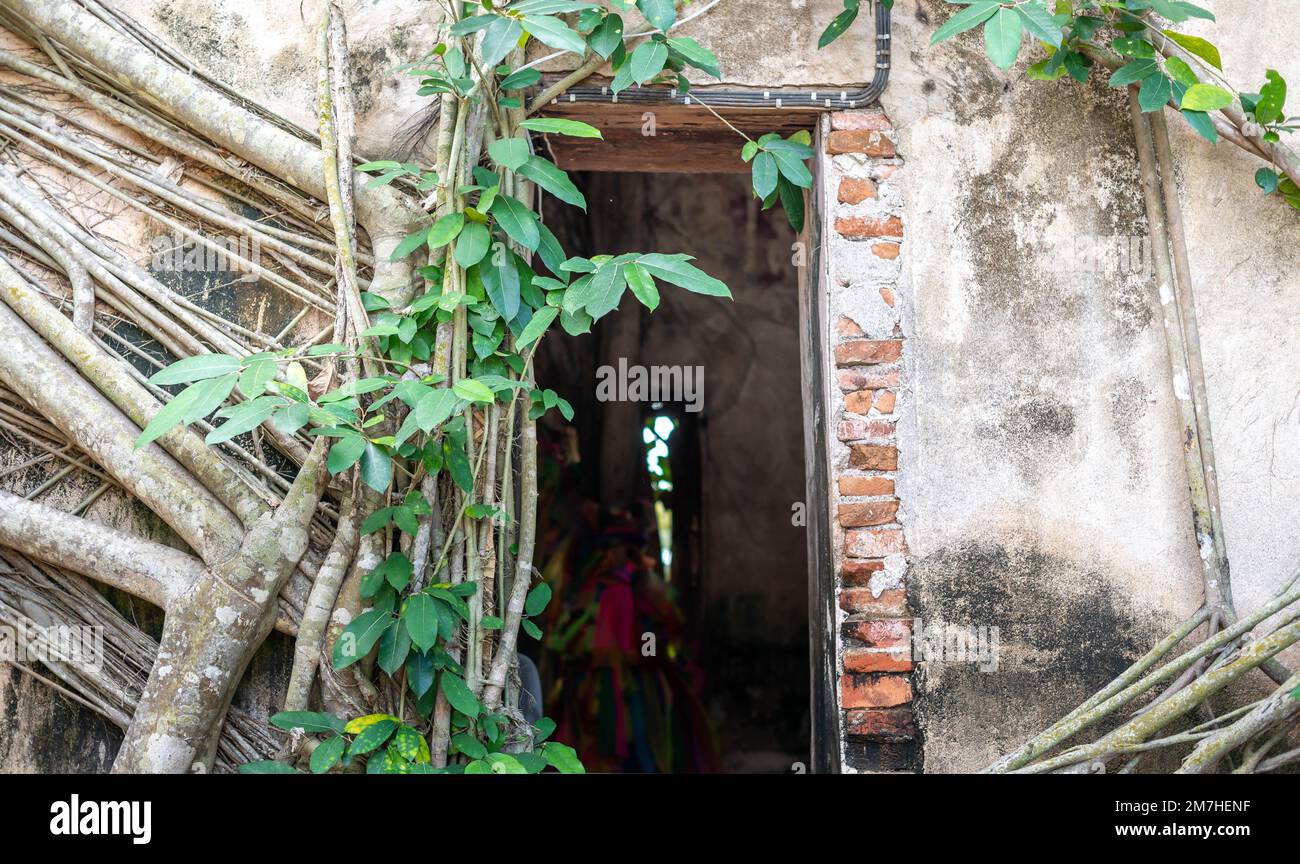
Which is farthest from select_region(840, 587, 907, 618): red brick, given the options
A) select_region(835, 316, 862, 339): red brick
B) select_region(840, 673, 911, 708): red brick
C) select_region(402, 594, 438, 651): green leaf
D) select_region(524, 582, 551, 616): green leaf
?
select_region(402, 594, 438, 651): green leaf

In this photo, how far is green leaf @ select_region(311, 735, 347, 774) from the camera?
2242mm

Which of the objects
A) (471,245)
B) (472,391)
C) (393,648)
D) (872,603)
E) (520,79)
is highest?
(520,79)

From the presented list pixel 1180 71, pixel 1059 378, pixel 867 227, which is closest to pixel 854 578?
pixel 1059 378

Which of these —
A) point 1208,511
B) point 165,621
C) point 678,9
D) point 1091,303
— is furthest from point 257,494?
point 1208,511

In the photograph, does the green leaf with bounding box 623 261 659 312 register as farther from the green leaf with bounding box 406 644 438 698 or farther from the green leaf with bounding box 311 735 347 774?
the green leaf with bounding box 311 735 347 774

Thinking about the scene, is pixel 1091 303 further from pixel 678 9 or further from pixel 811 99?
pixel 678 9

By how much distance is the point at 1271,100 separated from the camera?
8.56 ft

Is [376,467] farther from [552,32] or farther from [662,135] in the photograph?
[662,135]

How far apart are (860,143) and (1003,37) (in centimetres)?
57

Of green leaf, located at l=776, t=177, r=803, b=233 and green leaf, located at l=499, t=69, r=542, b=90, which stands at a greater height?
green leaf, located at l=499, t=69, r=542, b=90

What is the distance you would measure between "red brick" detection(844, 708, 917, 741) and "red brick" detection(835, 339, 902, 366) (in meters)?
0.84

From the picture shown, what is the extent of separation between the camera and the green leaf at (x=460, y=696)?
7.84 ft

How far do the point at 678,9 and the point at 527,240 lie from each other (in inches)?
30.7

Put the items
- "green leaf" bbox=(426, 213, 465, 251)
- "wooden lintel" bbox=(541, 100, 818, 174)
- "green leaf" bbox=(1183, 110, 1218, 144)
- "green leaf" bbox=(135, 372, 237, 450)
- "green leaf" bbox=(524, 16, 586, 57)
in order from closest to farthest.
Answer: "green leaf" bbox=(135, 372, 237, 450) < "green leaf" bbox=(524, 16, 586, 57) < "green leaf" bbox=(426, 213, 465, 251) < "green leaf" bbox=(1183, 110, 1218, 144) < "wooden lintel" bbox=(541, 100, 818, 174)
